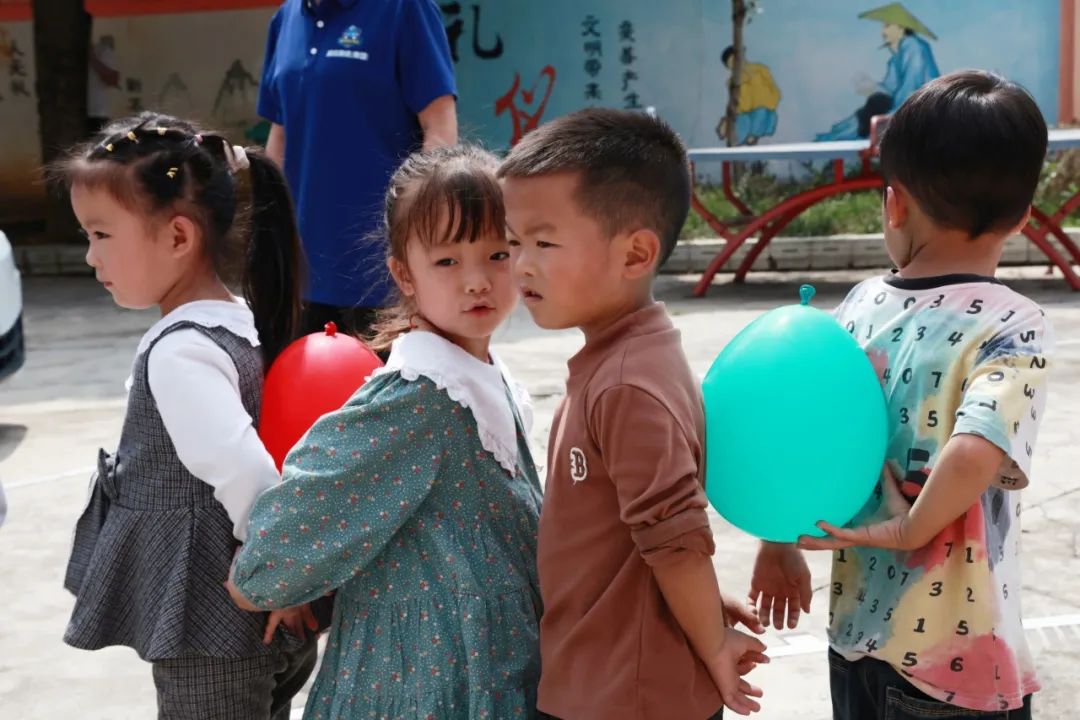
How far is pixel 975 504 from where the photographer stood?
1581 millimetres

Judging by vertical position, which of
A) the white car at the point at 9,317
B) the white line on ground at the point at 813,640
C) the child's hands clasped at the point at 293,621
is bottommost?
the white line on ground at the point at 813,640

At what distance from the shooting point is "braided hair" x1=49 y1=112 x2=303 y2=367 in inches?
77.5

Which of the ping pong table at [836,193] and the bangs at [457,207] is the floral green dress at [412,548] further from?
the ping pong table at [836,193]

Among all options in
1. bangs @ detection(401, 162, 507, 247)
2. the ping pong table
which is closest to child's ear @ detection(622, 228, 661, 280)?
bangs @ detection(401, 162, 507, 247)

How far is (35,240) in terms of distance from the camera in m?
12.9

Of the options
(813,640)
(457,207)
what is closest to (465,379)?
(457,207)

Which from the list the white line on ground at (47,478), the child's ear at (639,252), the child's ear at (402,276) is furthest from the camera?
the white line on ground at (47,478)

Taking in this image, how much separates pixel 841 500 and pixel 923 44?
41.0ft

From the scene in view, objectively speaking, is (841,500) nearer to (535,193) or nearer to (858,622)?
(858,622)

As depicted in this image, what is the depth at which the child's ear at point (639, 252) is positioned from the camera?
1579mm

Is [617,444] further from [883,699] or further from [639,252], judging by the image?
[883,699]

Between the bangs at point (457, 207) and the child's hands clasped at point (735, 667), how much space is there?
0.60 meters

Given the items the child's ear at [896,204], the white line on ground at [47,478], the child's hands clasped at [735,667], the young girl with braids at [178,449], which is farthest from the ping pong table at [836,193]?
the child's hands clasped at [735,667]

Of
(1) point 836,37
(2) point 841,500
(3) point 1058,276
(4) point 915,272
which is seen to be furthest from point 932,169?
(1) point 836,37
